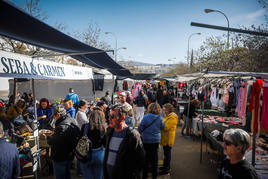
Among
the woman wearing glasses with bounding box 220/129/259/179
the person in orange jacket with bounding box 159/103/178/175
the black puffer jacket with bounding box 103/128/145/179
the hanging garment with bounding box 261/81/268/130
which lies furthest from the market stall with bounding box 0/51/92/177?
the hanging garment with bounding box 261/81/268/130

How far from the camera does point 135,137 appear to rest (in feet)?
7.04

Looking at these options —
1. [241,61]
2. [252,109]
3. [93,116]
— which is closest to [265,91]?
[252,109]

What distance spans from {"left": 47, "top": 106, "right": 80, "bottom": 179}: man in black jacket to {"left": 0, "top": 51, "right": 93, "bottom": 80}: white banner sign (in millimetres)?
719

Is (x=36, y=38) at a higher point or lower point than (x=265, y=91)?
higher

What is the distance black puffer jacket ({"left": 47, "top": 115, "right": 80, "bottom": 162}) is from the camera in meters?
2.71

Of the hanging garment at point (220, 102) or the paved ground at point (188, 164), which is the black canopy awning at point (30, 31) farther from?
the hanging garment at point (220, 102)

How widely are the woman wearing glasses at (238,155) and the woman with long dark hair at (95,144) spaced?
1969mm

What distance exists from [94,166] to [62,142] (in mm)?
730

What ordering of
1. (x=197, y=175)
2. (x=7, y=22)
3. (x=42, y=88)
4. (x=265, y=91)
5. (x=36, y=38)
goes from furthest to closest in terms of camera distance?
(x=42, y=88)
(x=197, y=175)
(x=265, y=91)
(x=36, y=38)
(x=7, y=22)

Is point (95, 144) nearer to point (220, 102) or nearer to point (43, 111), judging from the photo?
point (43, 111)

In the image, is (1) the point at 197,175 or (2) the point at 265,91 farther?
(1) the point at 197,175

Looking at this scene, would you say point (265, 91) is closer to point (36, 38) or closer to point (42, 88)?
point (36, 38)

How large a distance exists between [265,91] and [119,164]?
10.6 feet

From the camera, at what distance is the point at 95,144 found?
2.79 m
